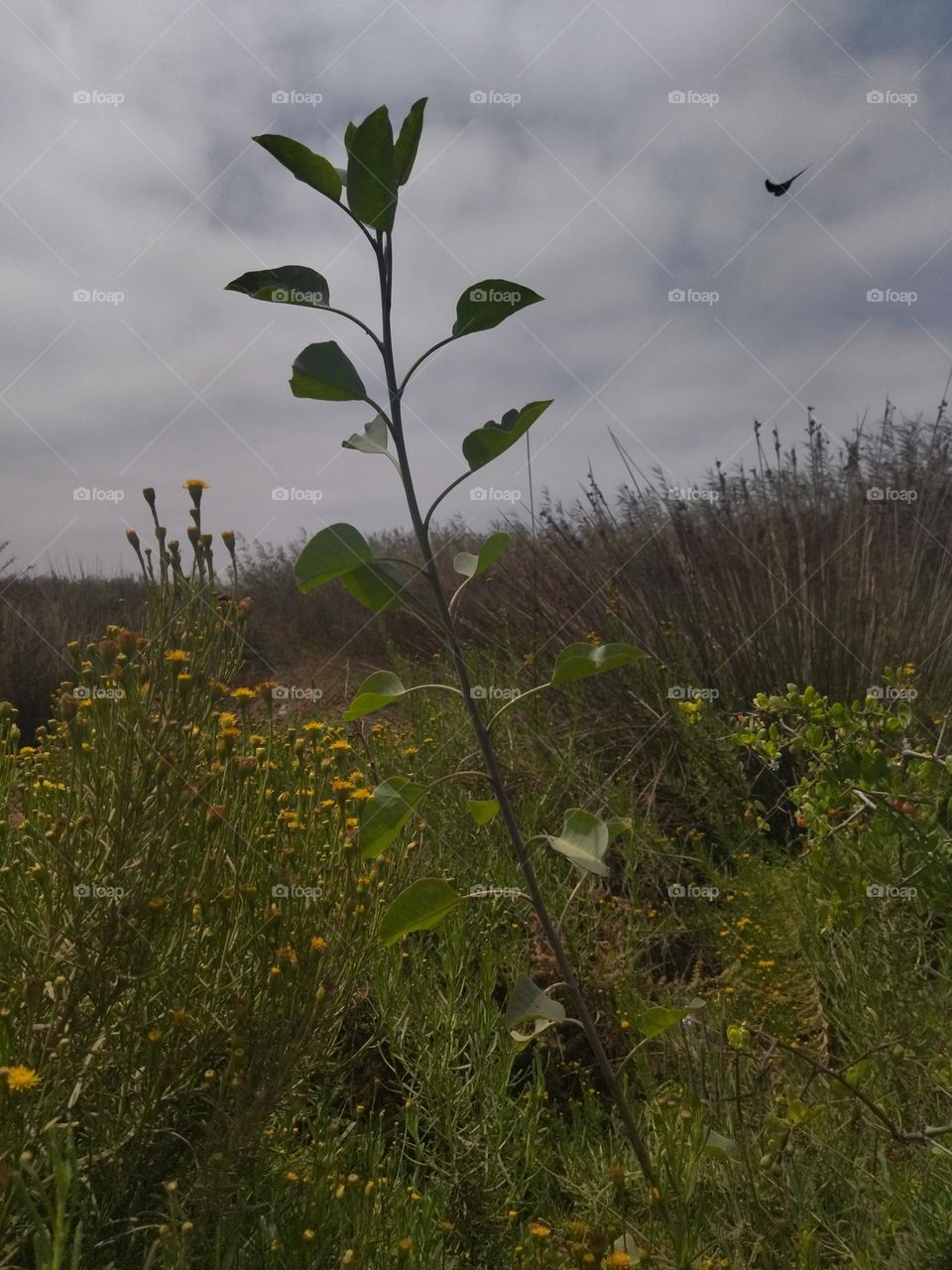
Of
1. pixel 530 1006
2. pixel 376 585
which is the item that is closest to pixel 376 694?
pixel 376 585

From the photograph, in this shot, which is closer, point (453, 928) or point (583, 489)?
point (453, 928)

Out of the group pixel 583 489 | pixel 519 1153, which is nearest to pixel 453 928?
pixel 519 1153

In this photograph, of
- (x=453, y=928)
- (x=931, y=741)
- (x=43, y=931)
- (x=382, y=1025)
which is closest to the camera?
(x=43, y=931)

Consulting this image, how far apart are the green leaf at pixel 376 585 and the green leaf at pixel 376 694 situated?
11cm

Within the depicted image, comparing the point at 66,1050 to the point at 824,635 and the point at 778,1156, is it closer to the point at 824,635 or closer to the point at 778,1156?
the point at 778,1156

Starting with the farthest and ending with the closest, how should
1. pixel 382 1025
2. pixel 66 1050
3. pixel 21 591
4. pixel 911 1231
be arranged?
pixel 21 591 → pixel 382 1025 → pixel 66 1050 → pixel 911 1231

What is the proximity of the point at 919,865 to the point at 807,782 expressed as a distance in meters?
0.27

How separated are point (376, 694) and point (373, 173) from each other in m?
0.73

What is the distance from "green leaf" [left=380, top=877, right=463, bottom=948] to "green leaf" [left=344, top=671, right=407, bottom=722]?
0.26 meters

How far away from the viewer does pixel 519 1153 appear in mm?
1748
